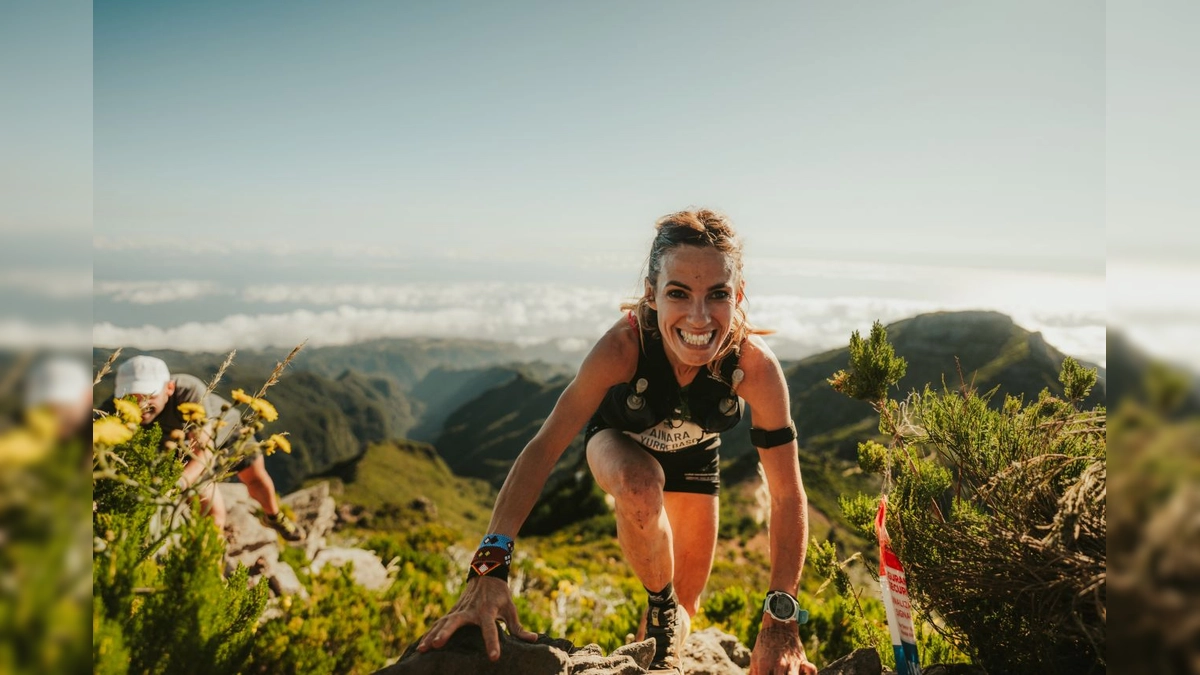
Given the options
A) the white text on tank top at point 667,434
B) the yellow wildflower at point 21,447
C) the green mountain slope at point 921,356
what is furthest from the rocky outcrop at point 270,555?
the green mountain slope at point 921,356

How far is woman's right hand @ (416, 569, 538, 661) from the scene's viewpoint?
109 inches

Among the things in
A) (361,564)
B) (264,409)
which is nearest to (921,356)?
(361,564)

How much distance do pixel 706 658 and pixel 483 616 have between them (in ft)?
5.51

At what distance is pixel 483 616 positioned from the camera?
2.87 metres

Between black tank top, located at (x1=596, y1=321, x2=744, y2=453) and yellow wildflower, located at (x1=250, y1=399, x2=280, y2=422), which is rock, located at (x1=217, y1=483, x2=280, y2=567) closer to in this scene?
black tank top, located at (x1=596, y1=321, x2=744, y2=453)

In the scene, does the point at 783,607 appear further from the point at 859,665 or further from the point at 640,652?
the point at 640,652

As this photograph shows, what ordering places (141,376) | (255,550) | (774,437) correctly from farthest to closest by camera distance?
(255,550) < (141,376) < (774,437)

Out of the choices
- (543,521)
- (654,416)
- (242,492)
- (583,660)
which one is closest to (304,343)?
(583,660)

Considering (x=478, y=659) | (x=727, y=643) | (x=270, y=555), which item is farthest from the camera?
(x=270, y=555)

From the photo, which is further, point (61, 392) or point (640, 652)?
point (640, 652)

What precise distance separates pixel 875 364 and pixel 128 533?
3.60 meters

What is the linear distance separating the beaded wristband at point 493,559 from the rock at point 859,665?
5.37ft

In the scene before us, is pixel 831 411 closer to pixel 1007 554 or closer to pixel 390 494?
pixel 390 494

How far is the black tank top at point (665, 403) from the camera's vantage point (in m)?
4.02
